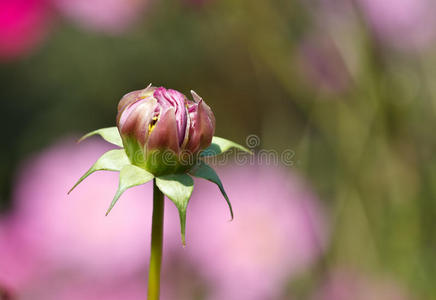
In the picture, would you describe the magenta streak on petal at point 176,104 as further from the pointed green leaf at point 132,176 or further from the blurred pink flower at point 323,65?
the blurred pink flower at point 323,65

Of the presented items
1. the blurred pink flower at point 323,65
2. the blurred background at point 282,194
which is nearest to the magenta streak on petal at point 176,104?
the blurred background at point 282,194

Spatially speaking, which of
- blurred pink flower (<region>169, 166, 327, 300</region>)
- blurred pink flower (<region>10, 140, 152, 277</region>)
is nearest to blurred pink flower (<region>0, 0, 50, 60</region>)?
blurred pink flower (<region>10, 140, 152, 277</region>)

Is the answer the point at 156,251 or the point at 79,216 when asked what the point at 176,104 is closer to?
the point at 156,251

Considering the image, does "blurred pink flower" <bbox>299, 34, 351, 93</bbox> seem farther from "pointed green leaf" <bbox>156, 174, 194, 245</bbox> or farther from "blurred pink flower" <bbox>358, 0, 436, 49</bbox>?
"pointed green leaf" <bbox>156, 174, 194, 245</bbox>

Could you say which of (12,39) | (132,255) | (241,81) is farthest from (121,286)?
(241,81)

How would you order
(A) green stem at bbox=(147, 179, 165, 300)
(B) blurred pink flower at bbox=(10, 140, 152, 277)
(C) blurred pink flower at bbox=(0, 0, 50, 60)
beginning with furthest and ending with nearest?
1. (C) blurred pink flower at bbox=(0, 0, 50, 60)
2. (B) blurred pink flower at bbox=(10, 140, 152, 277)
3. (A) green stem at bbox=(147, 179, 165, 300)

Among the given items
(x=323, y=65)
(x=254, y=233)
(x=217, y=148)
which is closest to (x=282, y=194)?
(x=254, y=233)
